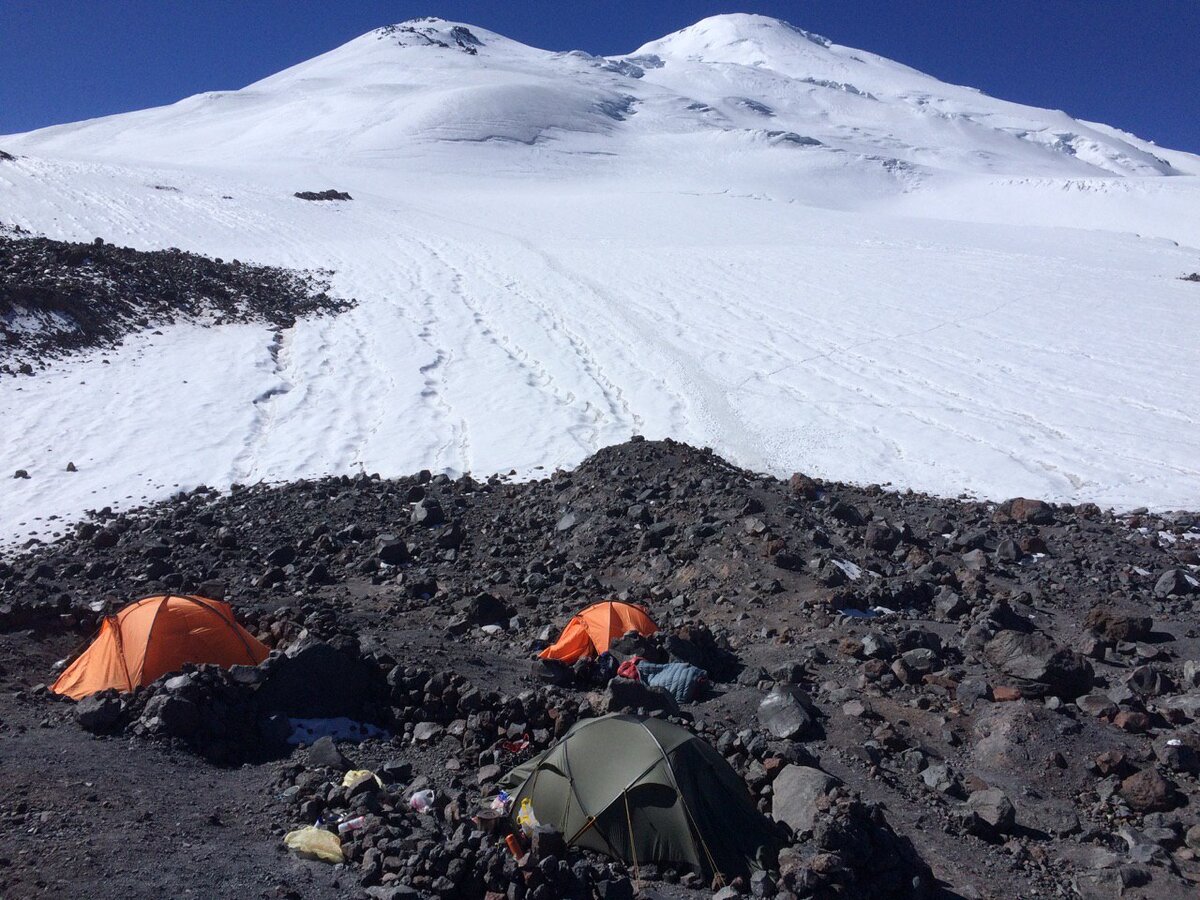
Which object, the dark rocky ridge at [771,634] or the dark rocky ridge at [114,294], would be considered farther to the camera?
the dark rocky ridge at [114,294]

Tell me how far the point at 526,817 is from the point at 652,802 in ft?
2.45

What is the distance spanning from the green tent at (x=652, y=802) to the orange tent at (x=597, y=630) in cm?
234

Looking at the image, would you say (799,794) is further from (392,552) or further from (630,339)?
(630,339)

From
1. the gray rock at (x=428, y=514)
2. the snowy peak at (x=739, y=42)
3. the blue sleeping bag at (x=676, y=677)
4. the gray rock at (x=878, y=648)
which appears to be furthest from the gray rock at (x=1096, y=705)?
the snowy peak at (x=739, y=42)

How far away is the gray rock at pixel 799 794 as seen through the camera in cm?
520

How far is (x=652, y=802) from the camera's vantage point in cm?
518

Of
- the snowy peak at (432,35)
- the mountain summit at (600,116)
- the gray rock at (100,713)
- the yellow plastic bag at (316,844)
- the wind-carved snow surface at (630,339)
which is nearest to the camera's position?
the yellow plastic bag at (316,844)

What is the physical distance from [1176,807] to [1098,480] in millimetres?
8215

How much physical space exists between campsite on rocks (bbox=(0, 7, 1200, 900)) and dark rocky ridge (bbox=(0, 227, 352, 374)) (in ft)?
0.38

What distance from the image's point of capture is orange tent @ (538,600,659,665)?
7.86 m

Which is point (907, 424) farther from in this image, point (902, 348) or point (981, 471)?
point (902, 348)

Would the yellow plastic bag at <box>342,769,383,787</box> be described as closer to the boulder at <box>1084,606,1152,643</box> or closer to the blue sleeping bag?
the blue sleeping bag

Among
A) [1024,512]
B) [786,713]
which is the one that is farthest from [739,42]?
[786,713]

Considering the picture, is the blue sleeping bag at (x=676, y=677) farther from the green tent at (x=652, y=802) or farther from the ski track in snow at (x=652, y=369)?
the ski track in snow at (x=652, y=369)
